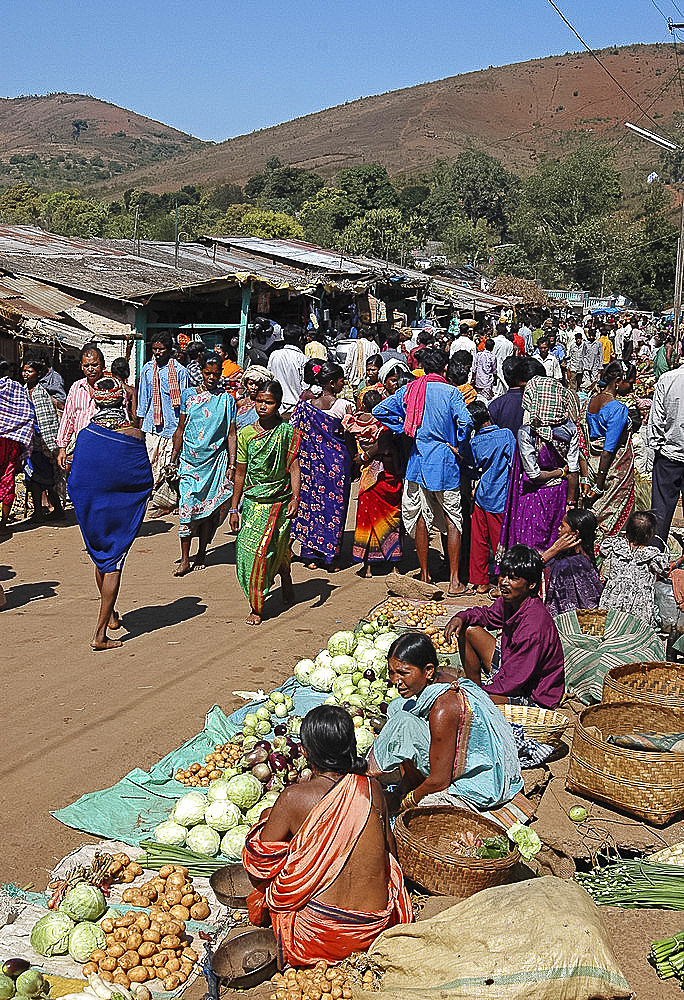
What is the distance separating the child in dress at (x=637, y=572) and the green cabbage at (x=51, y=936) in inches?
162

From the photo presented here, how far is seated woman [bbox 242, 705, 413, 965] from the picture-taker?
309 cm

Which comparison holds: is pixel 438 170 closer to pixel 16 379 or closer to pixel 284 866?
pixel 16 379

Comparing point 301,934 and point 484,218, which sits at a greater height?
point 484,218

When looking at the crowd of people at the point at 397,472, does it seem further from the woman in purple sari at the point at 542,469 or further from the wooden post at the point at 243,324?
the wooden post at the point at 243,324

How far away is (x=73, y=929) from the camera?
3.41 meters

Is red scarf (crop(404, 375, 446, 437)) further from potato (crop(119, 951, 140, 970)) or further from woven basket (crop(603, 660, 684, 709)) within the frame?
potato (crop(119, 951, 140, 970))

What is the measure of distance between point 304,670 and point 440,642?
1046 millimetres

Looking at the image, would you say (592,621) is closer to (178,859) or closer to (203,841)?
(203,841)

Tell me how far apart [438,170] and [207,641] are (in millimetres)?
75100

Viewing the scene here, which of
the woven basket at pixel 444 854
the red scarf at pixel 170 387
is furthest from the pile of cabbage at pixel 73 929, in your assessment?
the red scarf at pixel 170 387

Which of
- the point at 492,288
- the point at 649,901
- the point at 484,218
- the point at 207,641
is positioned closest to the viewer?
the point at 649,901

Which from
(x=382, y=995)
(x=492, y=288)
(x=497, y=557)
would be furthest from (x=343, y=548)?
(x=492, y=288)

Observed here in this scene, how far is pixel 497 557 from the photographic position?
25.1ft

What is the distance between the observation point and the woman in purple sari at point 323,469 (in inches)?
305
